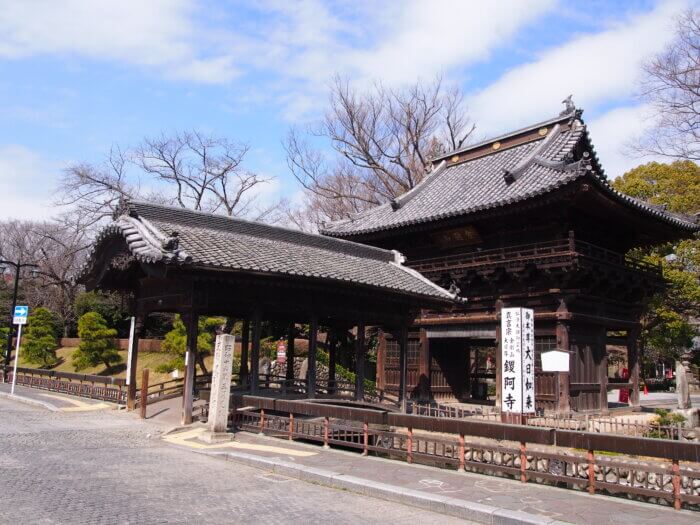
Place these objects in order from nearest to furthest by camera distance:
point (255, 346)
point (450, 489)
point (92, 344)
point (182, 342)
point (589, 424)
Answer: point (450, 489), point (255, 346), point (589, 424), point (182, 342), point (92, 344)

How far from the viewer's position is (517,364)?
15.2 m

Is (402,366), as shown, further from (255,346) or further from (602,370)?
(602,370)

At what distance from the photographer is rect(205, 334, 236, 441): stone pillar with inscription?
12477 millimetres

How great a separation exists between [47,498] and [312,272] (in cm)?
836

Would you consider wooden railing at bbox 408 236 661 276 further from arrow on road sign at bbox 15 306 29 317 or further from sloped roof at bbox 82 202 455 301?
arrow on road sign at bbox 15 306 29 317

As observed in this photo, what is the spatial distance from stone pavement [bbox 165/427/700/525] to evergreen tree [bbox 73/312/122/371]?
27049 millimetres

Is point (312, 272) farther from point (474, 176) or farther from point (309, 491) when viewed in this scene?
point (474, 176)

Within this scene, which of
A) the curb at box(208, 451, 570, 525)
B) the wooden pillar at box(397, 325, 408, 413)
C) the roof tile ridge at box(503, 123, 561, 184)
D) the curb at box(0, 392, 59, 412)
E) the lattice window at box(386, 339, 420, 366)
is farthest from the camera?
the lattice window at box(386, 339, 420, 366)

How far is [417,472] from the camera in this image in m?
9.56

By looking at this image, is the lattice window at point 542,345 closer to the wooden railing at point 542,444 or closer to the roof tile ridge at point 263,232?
the roof tile ridge at point 263,232

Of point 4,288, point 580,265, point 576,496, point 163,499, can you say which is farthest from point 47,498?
point 4,288

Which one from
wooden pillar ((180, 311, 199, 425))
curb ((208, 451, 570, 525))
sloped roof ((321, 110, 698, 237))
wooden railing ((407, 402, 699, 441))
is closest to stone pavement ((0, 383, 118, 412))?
wooden pillar ((180, 311, 199, 425))

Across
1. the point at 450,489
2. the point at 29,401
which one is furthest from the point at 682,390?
the point at 29,401

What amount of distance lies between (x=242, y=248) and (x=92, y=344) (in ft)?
81.7
